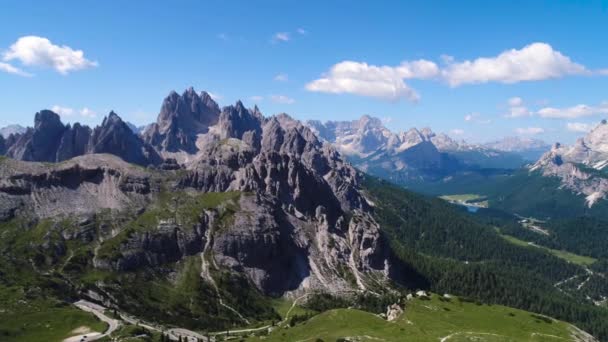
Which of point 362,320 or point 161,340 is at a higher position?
point 362,320

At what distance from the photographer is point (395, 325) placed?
161 m

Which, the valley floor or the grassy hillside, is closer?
the valley floor

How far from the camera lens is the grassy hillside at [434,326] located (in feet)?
496

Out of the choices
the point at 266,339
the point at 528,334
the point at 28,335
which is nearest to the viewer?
the point at 528,334

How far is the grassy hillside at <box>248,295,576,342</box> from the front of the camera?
151125mm

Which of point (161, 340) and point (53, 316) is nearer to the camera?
point (161, 340)

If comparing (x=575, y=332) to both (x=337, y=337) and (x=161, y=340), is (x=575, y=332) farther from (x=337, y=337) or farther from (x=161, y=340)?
(x=161, y=340)

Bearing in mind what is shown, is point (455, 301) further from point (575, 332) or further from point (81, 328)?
point (81, 328)

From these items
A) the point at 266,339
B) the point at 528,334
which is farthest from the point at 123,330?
the point at 528,334

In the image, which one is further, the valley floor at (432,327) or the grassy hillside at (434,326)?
the grassy hillside at (434,326)

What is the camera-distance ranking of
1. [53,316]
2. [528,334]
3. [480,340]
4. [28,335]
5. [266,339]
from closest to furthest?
1. [480,340]
2. [528,334]
3. [266,339]
4. [28,335]
5. [53,316]

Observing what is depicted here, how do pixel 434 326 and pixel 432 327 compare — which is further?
pixel 434 326

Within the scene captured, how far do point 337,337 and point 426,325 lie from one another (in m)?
31.6

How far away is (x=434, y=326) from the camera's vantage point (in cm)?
16062
